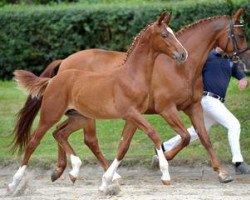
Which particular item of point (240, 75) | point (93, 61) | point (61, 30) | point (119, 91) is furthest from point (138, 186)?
point (61, 30)

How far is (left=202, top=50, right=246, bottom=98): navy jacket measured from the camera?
1284 centimetres

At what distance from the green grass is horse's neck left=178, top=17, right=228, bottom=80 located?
1.79m

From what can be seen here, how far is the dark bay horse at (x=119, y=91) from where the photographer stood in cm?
1086

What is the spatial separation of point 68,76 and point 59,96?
28cm

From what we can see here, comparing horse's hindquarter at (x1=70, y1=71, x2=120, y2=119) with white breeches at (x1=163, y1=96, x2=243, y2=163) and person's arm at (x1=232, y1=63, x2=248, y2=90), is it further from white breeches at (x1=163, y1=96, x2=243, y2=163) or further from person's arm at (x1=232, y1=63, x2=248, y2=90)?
person's arm at (x1=232, y1=63, x2=248, y2=90)

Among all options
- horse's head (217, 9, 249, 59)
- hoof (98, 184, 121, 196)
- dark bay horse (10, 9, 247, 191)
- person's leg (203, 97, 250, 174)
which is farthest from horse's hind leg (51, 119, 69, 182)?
horse's head (217, 9, 249, 59)

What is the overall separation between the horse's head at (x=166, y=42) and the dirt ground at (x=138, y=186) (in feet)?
4.96

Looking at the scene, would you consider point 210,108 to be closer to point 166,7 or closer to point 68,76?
point 68,76

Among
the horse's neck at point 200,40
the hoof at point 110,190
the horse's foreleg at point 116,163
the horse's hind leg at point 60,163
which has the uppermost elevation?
the horse's neck at point 200,40

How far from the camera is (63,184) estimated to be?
12.7 meters

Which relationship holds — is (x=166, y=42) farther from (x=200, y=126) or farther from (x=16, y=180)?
(x=16, y=180)

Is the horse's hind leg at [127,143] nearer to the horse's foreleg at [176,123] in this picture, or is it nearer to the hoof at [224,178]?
the hoof at [224,178]

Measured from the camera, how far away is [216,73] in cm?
1290

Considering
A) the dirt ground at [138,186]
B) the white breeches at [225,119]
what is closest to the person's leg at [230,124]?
the white breeches at [225,119]
